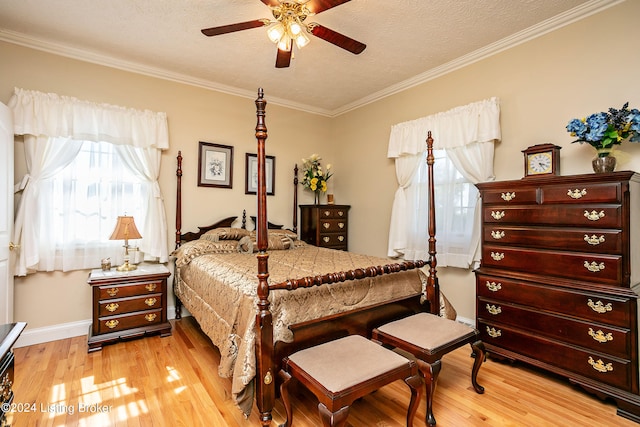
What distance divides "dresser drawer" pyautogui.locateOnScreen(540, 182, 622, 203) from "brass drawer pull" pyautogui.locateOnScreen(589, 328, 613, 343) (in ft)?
2.83

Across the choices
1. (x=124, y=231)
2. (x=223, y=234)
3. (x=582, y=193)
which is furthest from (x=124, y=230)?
(x=582, y=193)

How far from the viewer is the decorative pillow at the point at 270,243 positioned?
3400 mm

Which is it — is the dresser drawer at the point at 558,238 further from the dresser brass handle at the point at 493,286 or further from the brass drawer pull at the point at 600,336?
the brass drawer pull at the point at 600,336

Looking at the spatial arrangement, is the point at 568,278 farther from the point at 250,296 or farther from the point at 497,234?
the point at 250,296

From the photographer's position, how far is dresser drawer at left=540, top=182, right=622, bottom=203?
1991 mm

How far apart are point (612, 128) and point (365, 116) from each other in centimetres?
282

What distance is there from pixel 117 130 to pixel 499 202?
3.76 meters

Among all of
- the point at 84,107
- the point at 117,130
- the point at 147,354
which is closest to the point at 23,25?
the point at 84,107

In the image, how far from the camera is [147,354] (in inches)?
104

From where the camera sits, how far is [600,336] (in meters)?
2.01

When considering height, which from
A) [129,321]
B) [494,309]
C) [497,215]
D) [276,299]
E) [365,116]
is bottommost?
[129,321]

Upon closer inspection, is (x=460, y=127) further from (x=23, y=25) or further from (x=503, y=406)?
(x=23, y=25)

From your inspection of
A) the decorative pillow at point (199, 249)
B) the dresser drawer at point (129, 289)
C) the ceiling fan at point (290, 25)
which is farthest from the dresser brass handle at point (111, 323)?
the ceiling fan at point (290, 25)

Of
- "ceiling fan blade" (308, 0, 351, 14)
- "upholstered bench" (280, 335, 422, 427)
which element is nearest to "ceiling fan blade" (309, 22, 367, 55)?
"ceiling fan blade" (308, 0, 351, 14)
